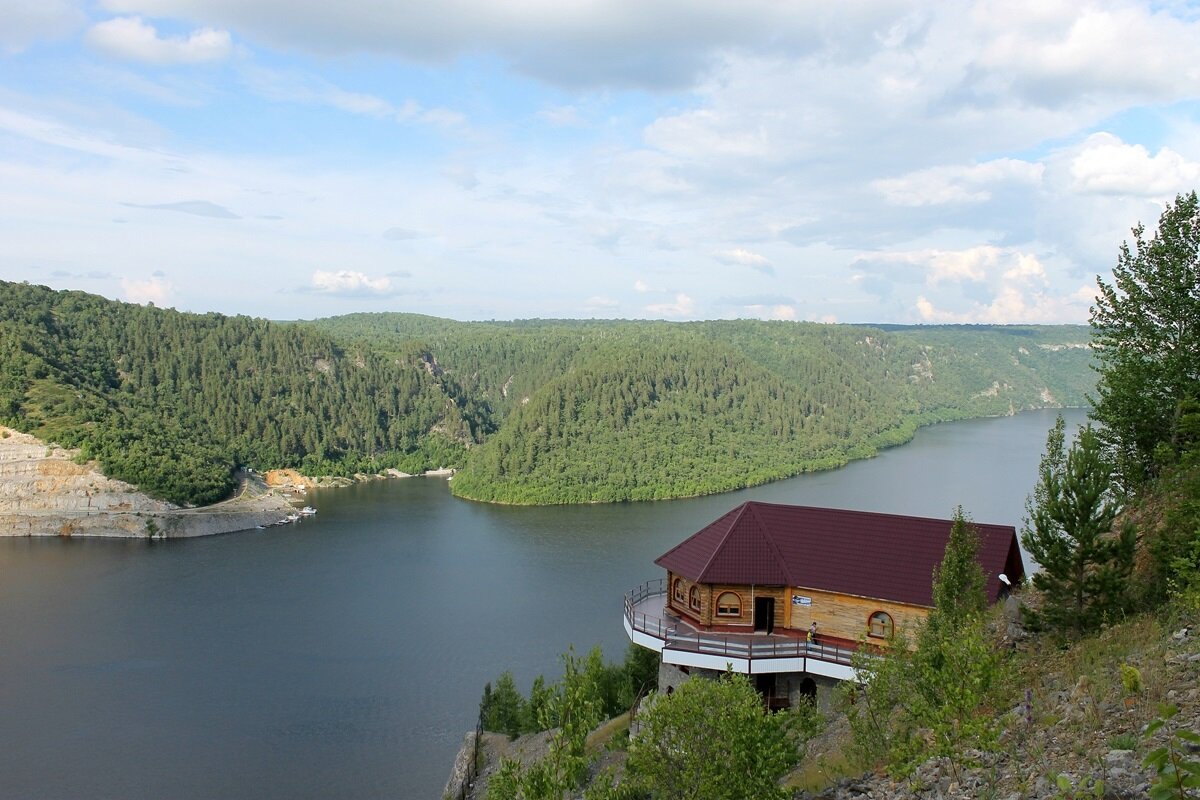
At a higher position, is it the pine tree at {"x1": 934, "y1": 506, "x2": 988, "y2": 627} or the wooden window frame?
the pine tree at {"x1": 934, "y1": 506, "x2": 988, "y2": 627}

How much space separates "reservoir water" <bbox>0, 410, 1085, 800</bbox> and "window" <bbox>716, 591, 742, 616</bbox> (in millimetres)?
12593

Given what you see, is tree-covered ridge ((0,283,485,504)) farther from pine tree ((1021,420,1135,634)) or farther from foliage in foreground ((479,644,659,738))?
pine tree ((1021,420,1135,634))

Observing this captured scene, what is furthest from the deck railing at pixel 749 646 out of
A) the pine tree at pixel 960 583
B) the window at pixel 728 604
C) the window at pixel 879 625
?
the pine tree at pixel 960 583

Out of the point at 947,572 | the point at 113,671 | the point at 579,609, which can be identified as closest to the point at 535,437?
the point at 579,609

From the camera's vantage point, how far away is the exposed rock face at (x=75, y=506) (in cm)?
7162

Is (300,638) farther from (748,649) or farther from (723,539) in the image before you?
(748,649)

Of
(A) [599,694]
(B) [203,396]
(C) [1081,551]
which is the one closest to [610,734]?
(A) [599,694]

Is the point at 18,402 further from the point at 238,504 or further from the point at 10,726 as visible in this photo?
the point at 10,726

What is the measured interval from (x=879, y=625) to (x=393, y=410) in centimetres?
12294

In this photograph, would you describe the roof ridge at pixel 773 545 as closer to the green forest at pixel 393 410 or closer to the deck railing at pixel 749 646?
the deck railing at pixel 749 646

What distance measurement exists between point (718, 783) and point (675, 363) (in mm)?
111858

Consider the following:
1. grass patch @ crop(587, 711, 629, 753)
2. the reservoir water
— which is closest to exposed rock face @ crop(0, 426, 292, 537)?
the reservoir water

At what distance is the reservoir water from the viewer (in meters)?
30.2

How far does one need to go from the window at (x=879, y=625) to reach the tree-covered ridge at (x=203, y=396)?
70.5m
